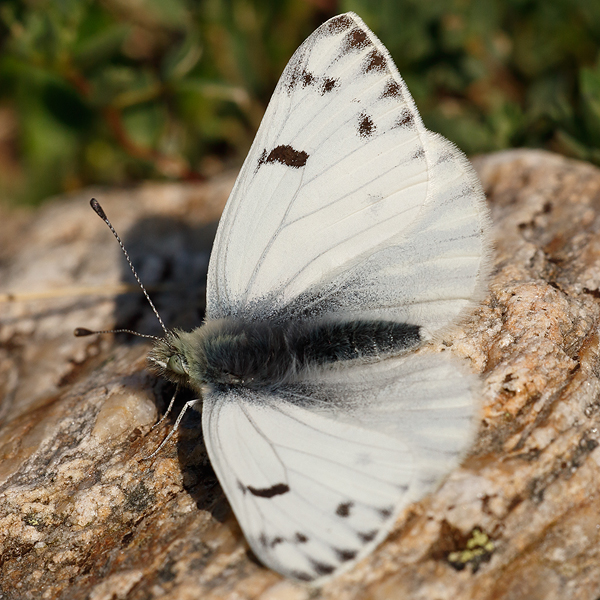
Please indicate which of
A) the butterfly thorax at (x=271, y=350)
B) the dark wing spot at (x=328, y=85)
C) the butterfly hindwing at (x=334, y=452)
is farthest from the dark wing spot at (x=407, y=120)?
the butterfly hindwing at (x=334, y=452)

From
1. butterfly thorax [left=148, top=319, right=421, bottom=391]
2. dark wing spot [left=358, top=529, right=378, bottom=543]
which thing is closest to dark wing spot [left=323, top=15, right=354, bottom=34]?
butterfly thorax [left=148, top=319, right=421, bottom=391]

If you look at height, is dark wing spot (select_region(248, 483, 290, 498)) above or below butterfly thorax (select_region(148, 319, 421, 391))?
below

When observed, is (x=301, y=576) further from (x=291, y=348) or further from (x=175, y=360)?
(x=175, y=360)

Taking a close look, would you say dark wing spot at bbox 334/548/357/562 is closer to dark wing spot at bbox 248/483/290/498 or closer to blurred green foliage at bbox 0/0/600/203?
dark wing spot at bbox 248/483/290/498

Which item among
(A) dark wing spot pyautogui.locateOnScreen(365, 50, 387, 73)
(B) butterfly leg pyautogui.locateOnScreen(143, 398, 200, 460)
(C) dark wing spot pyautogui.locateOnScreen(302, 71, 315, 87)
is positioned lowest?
(B) butterfly leg pyautogui.locateOnScreen(143, 398, 200, 460)

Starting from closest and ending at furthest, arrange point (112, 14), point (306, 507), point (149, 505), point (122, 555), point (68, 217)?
1. point (306, 507)
2. point (122, 555)
3. point (149, 505)
4. point (68, 217)
5. point (112, 14)

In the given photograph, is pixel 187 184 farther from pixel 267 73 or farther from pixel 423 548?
pixel 423 548

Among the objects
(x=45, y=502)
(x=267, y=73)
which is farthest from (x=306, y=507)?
(x=267, y=73)
